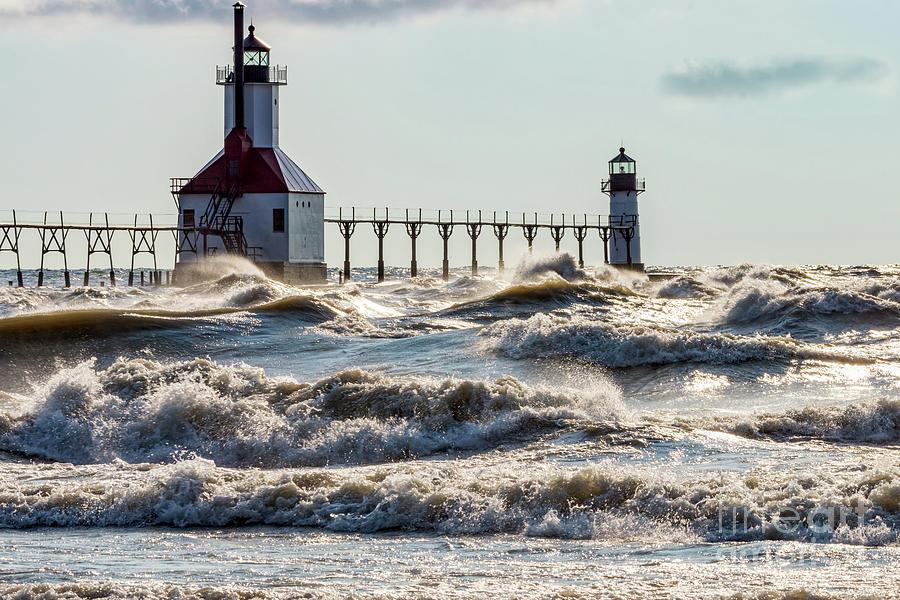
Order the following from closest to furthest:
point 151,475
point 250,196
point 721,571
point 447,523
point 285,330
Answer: point 721,571
point 447,523
point 151,475
point 285,330
point 250,196

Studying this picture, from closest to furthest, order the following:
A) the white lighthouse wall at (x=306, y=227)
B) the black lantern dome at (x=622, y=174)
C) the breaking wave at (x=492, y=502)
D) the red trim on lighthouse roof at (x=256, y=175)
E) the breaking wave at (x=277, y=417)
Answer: the breaking wave at (x=492, y=502) < the breaking wave at (x=277, y=417) < the red trim on lighthouse roof at (x=256, y=175) < the white lighthouse wall at (x=306, y=227) < the black lantern dome at (x=622, y=174)

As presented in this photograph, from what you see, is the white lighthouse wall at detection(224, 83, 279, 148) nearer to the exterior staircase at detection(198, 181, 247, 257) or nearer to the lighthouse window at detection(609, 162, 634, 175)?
the exterior staircase at detection(198, 181, 247, 257)

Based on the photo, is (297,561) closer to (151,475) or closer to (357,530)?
(357,530)

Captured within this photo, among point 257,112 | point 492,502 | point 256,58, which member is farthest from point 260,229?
point 492,502

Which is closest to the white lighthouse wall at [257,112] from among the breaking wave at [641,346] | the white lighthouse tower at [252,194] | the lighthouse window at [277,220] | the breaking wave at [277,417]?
the white lighthouse tower at [252,194]

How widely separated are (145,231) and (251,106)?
672cm

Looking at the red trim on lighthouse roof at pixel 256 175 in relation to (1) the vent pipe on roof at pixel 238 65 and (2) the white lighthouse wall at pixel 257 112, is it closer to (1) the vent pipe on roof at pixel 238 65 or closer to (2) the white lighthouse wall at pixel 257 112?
(2) the white lighthouse wall at pixel 257 112

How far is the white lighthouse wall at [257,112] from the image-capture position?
156 ft

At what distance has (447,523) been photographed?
8.33 m

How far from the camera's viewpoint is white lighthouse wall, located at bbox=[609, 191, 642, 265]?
207 ft

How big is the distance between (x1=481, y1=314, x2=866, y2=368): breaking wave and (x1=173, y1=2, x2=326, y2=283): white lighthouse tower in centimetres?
2811

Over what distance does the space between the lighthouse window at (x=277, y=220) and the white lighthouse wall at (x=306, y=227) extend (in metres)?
0.28

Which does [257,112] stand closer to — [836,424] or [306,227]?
[306,227]

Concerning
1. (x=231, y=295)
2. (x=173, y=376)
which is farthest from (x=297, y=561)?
(x=231, y=295)
